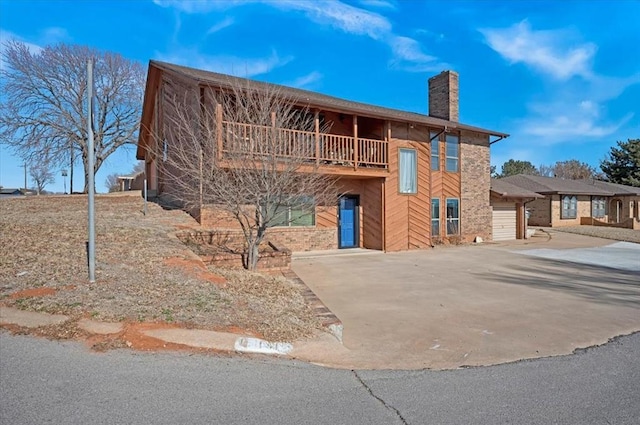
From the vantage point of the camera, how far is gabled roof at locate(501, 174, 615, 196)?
28.4 meters

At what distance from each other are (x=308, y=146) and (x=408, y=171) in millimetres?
6991

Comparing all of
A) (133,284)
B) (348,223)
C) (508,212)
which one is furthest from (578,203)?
(133,284)

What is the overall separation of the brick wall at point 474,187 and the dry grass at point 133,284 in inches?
533

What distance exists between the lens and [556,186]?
29562mm

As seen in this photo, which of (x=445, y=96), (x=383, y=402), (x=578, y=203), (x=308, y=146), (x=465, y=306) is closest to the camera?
(x=383, y=402)

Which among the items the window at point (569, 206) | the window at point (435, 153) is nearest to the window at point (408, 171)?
the window at point (435, 153)

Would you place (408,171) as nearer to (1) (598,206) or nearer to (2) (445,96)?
(2) (445,96)

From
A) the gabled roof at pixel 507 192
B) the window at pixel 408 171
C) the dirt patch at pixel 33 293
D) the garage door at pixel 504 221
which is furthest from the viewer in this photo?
the garage door at pixel 504 221

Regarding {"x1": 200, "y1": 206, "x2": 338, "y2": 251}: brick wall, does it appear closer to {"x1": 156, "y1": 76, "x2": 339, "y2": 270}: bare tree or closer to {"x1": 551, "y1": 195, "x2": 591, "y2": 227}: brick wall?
{"x1": 156, "y1": 76, "x2": 339, "y2": 270}: bare tree

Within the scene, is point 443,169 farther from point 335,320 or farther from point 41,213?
point 41,213

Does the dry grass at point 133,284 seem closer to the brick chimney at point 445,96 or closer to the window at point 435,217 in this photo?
the window at point 435,217

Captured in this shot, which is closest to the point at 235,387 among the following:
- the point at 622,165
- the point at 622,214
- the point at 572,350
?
the point at 572,350

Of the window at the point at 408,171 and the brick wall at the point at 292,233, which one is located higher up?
the window at the point at 408,171

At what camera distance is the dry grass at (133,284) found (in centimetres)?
477
